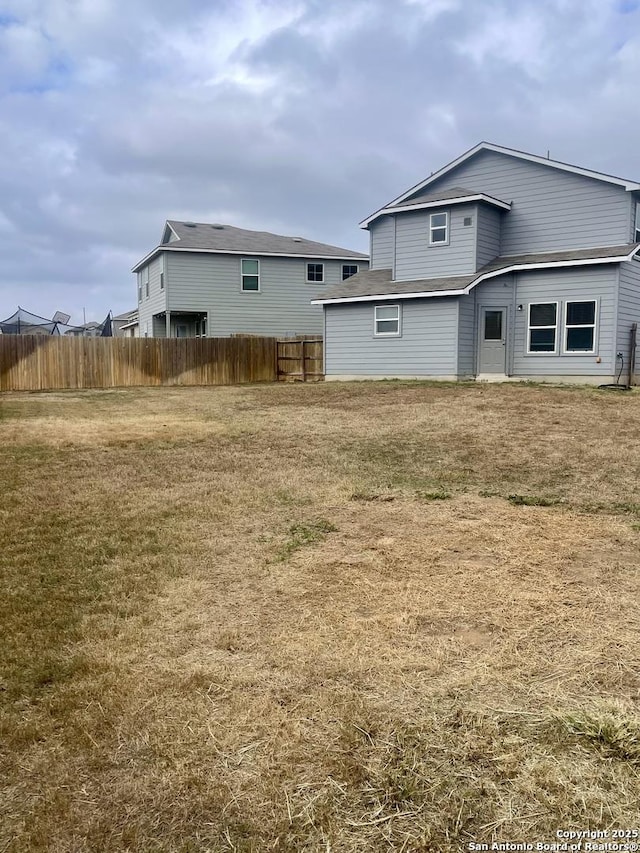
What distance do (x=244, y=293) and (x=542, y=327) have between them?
15251mm

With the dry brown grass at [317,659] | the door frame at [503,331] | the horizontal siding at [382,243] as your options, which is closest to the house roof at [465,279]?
the door frame at [503,331]

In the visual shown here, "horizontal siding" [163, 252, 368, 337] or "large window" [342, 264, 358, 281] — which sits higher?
"large window" [342, 264, 358, 281]

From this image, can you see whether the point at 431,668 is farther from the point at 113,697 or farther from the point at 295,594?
the point at 113,697

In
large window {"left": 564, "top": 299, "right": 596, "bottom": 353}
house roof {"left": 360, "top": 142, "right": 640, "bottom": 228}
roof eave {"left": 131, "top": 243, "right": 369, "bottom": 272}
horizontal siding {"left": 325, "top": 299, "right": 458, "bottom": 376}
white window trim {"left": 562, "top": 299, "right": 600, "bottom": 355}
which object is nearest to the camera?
white window trim {"left": 562, "top": 299, "right": 600, "bottom": 355}

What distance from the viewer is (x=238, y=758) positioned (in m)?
2.45

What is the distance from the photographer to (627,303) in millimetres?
17609

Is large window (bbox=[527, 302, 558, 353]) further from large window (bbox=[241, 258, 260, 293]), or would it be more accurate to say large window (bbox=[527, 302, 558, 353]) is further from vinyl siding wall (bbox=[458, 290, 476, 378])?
large window (bbox=[241, 258, 260, 293])

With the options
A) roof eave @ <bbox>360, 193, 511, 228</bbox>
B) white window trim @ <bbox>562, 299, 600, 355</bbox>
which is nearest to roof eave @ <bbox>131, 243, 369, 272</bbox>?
roof eave @ <bbox>360, 193, 511, 228</bbox>

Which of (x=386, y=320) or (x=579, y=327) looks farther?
(x=386, y=320)

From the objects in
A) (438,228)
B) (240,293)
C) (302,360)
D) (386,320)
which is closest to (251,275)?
(240,293)

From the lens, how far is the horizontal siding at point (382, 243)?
23453mm

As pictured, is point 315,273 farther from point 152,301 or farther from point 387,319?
point 387,319

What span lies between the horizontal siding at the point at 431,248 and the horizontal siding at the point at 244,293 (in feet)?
28.5

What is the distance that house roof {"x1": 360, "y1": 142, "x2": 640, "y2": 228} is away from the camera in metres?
17.9
